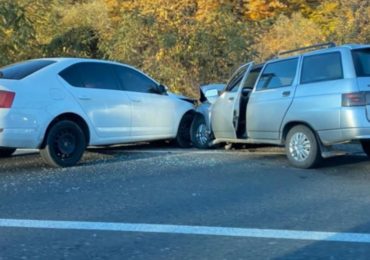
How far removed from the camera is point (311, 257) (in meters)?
5.21

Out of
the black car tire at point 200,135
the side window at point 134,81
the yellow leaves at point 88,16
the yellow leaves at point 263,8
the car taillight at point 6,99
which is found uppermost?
the yellow leaves at point 263,8

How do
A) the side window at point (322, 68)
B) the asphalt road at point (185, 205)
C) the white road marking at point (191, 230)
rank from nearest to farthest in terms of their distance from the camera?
the asphalt road at point (185, 205)
the white road marking at point (191, 230)
the side window at point (322, 68)

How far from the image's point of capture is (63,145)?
987cm

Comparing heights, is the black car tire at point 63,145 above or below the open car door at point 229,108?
below

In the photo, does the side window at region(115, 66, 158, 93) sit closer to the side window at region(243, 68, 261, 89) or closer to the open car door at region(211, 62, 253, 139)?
the open car door at region(211, 62, 253, 139)

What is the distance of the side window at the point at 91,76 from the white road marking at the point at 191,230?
160 inches

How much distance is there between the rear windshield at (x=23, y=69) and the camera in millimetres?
9688

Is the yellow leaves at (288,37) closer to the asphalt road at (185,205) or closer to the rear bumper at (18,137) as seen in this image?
the asphalt road at (185,205)

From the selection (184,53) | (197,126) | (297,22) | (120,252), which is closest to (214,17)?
(184,53)

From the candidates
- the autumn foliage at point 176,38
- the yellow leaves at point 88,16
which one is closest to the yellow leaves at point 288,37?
the autumn foliage at point 176,38

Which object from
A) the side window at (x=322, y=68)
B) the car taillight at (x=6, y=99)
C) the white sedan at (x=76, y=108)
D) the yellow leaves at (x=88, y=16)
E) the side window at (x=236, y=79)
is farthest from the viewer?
the yellow leaves at (x=88, y=16)

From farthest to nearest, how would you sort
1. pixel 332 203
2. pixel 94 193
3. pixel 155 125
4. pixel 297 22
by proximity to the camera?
1. pixel 297 22
2. pixel 155 125
3. pixel 94 193
4. pixel 332 203

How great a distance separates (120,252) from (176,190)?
2.68 m

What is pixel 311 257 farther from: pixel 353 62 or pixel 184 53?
pixel 184 53
